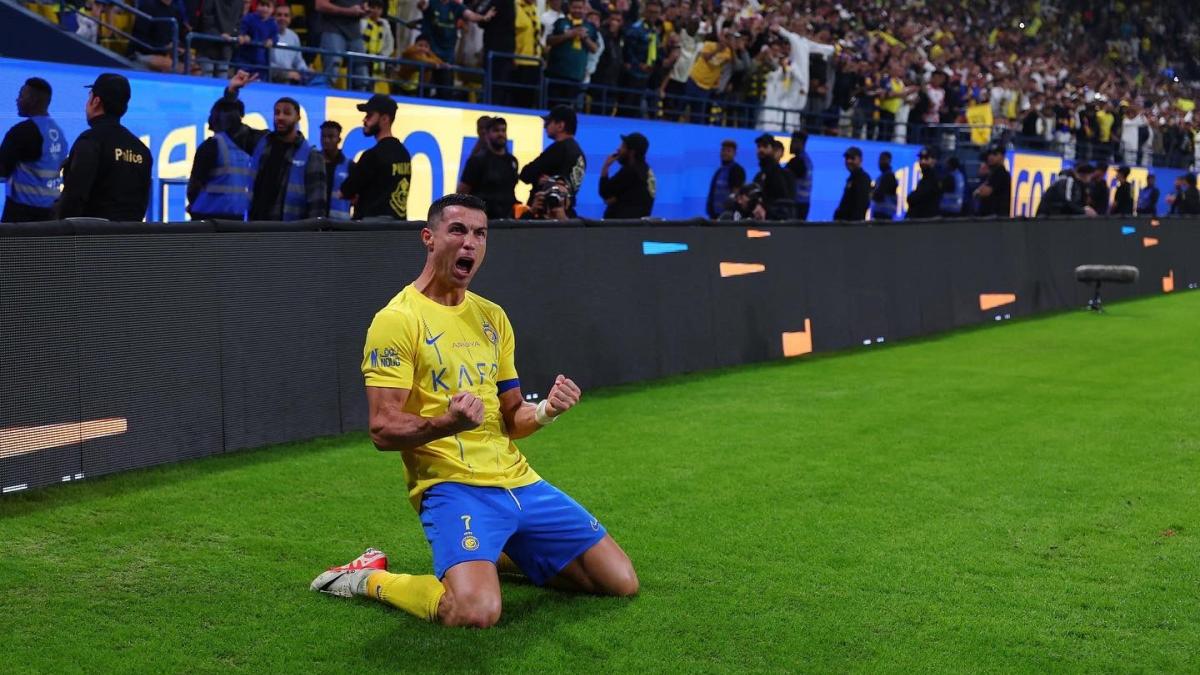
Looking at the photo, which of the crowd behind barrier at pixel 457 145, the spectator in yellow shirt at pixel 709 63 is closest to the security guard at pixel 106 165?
the crowd behind barrier at pixel 457 145

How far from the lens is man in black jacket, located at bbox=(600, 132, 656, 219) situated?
1440cm

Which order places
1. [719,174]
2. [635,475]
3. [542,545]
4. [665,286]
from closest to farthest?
[542,545], [635,475], [665,286], [719,174]

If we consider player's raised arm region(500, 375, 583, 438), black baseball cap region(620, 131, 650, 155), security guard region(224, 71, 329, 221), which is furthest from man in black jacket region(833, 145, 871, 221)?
player's raised arm region(500, 375, 583, 438)

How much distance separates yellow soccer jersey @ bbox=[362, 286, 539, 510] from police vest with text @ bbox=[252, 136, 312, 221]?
6.29m

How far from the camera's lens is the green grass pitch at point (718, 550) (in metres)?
5.21

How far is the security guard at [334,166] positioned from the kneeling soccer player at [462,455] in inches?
296

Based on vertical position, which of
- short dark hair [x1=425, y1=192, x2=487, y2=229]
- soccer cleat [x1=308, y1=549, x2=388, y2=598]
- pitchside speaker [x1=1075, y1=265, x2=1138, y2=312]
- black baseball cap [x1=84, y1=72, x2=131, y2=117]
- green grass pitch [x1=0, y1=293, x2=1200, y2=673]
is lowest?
green grass pitch [x1=0, y1=293, x2=1200, y2=673]

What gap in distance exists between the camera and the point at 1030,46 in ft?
146

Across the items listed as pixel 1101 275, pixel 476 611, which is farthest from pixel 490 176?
pixel 1101 275

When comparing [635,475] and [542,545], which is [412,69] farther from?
[542,545]

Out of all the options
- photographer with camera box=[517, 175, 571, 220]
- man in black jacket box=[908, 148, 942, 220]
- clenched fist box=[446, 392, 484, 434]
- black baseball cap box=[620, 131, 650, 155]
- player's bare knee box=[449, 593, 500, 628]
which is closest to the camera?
clenched fist box=[446, 392, 484, 434]

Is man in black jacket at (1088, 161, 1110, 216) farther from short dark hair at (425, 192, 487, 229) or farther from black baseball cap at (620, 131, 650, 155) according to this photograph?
short dark hair at (425, 192, 487, 229)

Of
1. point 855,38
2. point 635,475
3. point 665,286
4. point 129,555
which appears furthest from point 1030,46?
point 129,555

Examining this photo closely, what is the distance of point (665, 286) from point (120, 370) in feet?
19.2
